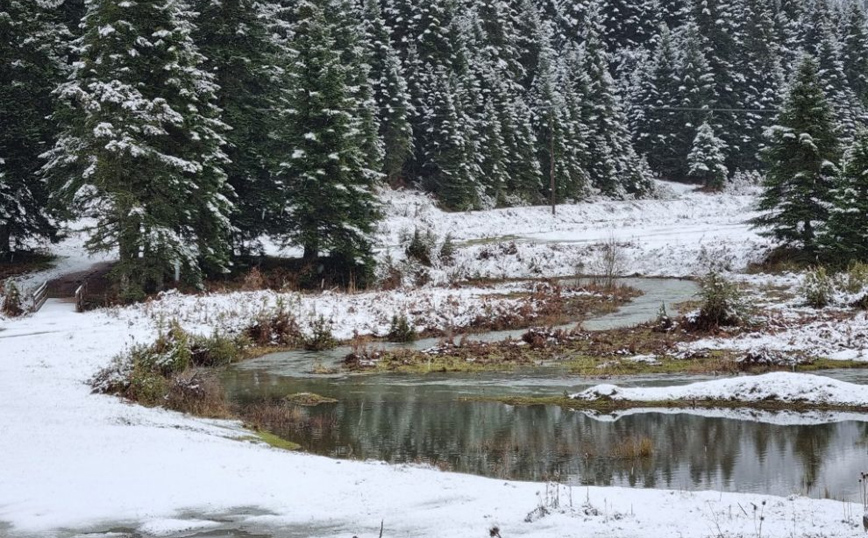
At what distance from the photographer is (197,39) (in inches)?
1475

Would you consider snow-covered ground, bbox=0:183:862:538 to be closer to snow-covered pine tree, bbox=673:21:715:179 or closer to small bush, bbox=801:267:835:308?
small bush, bbox=801:267:835:308

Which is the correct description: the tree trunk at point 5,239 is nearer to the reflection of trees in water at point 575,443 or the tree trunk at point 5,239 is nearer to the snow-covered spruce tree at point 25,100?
the snow-covered spruce tree at point 25,100

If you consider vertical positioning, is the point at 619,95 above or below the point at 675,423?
above

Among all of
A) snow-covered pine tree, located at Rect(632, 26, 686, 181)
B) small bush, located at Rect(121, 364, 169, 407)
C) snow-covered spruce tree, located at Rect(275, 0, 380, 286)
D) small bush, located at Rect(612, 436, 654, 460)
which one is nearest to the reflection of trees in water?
small bush, located at Rect(612, 436, 654, 460)

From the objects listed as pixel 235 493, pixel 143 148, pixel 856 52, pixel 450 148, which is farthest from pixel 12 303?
pixel 856 52

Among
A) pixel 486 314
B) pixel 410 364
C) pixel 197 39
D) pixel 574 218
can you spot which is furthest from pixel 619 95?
pixel 410 364

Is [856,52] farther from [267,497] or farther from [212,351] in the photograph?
[267,497]

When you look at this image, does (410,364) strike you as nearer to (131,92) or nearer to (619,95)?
(131,92)

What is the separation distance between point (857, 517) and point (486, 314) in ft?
69.1

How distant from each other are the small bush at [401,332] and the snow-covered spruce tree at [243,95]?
12840 millimetres

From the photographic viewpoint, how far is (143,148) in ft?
95.0

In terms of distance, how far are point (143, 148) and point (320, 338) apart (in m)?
10.7

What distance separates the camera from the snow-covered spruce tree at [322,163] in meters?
34.1

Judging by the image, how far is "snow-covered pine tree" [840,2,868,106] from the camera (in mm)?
90062
